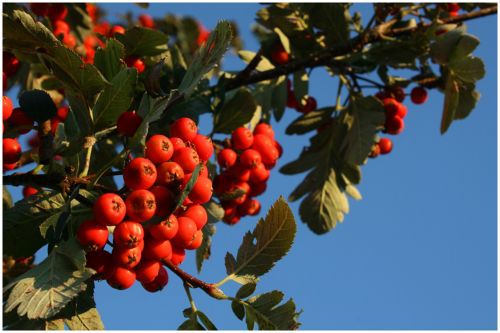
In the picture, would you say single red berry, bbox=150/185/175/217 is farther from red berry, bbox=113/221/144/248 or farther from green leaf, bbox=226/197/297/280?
green leaf, bbox=226/197/297/280

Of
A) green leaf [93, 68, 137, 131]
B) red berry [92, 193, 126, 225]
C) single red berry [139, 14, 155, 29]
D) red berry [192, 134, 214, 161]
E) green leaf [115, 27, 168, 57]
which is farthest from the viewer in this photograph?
single red berry [139, 14, 155, 29]

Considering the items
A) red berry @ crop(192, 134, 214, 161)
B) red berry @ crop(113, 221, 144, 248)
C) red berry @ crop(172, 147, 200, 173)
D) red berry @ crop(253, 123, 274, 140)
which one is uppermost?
red berry @ crop(253, 123, 274, 140)

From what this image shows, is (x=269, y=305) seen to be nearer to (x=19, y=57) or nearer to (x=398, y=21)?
(x=19, y=57)

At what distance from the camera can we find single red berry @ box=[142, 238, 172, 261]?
8.06 feet

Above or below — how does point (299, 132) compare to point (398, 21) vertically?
below

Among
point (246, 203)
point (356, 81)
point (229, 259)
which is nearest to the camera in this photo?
point (229, 259)

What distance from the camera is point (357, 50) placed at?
4.37 metres

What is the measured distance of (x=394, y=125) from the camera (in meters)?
4.75

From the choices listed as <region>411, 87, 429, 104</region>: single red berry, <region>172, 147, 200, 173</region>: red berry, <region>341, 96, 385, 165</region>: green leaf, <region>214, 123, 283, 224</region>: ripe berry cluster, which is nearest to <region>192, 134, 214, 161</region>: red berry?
<region>172, 147, 200, 173</region>: red berry

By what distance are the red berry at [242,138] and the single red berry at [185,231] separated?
1.50 metres

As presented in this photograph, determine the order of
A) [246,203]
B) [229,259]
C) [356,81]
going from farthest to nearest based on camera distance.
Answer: [356,81] < [246,203] < [229,259]

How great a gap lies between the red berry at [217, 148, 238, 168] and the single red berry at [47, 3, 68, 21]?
1743 millimetres

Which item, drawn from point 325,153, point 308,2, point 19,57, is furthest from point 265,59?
point 19,57

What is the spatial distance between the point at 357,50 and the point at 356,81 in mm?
396
